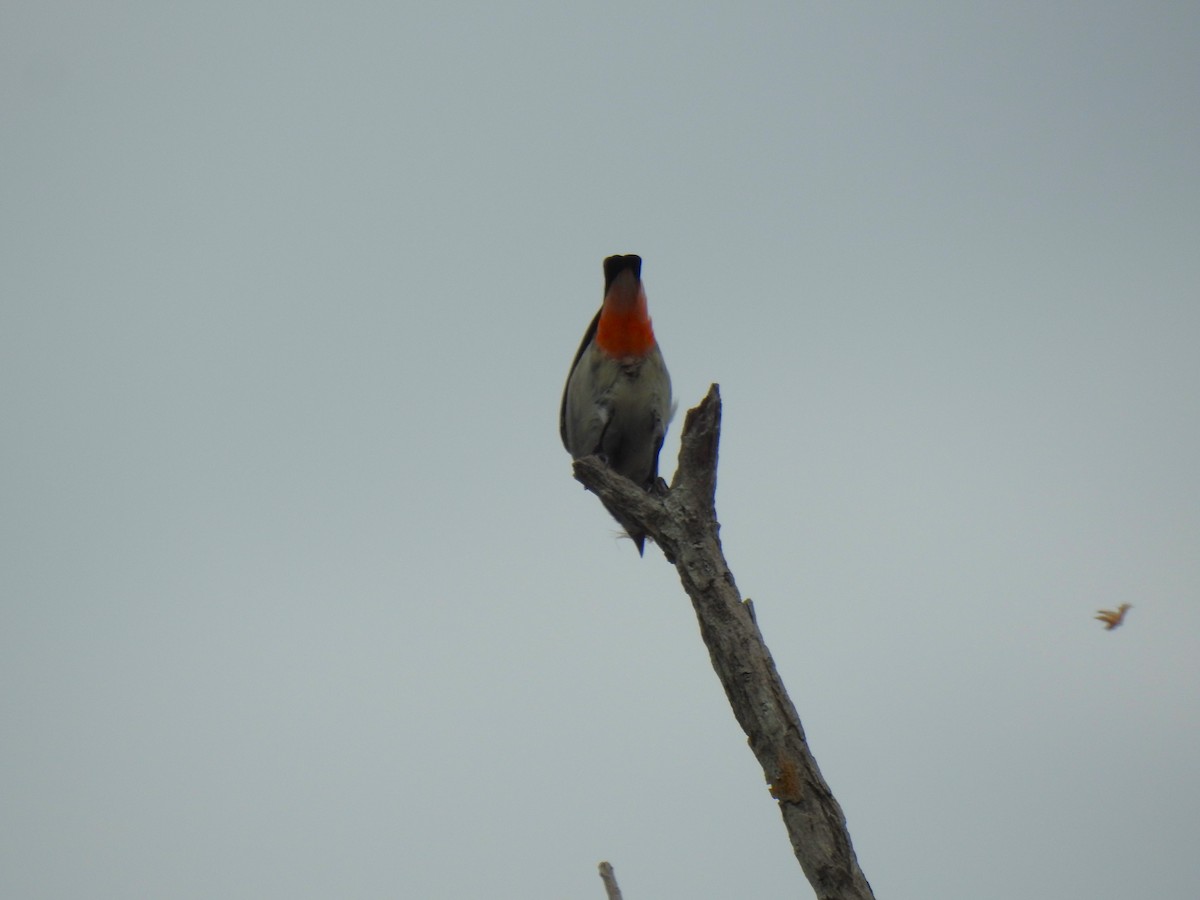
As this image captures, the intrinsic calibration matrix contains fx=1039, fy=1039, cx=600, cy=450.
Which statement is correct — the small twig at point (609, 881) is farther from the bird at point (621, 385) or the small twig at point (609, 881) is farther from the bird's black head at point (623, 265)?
the bird's black head at point (623, 265)

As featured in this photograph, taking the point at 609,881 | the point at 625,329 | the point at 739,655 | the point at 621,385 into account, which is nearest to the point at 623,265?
the point at 625,329

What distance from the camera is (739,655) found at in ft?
17.6

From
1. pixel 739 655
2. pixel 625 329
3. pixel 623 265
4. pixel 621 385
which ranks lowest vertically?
pixel 739 655

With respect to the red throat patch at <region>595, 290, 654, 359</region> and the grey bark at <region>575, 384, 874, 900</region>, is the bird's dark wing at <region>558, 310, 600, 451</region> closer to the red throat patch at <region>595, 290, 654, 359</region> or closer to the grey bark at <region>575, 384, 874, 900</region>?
the red throat patch at <region>595, 290, 654, 359</region>

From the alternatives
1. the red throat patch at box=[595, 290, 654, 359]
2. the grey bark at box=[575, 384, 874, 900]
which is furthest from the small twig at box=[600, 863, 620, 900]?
the red throat patch at box=[595, 290, 654, 359]

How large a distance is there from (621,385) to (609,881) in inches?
175

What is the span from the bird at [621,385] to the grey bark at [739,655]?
252 centimetres

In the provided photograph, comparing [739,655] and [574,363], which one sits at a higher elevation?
[574,363]

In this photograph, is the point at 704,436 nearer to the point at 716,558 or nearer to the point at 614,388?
the point at 716,558

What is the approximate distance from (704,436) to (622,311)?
9.44 feet

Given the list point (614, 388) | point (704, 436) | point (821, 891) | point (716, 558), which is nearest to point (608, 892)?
point (821, 891)

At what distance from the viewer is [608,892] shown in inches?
228

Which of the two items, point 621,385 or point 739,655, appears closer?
point 739,655

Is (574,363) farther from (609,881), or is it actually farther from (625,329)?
(609,881)
